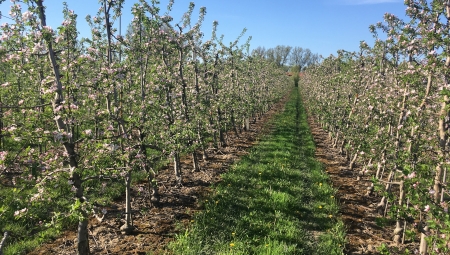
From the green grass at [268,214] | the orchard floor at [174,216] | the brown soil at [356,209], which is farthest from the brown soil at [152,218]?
the brown soil at [356,209]

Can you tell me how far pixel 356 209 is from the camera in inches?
356

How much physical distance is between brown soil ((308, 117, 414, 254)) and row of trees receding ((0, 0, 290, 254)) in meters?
4.88

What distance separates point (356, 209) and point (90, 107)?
7.90 meters

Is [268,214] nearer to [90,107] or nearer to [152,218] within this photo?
[152,218]

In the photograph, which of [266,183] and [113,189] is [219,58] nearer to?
[266,183]

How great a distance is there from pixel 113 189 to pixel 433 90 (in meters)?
9.04

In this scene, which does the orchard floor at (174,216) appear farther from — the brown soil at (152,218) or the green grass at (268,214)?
the green grass at (268,214)

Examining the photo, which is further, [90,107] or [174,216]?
[174,216]

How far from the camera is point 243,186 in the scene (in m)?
10.0

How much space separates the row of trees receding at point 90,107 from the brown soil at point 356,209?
192 inches

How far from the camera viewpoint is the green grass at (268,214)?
21.2 ft

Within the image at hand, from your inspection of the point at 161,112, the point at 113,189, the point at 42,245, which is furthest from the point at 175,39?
the point at 42,245

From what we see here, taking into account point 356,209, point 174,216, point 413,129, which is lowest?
point 356,209

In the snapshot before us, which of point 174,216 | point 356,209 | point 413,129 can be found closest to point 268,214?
point 174,216
